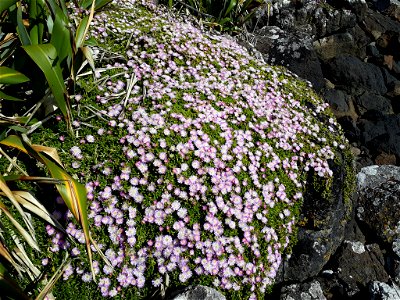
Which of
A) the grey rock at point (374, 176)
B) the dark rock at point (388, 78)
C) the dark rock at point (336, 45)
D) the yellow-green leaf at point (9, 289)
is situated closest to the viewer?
the yellow-green leaf at point (9, 289)

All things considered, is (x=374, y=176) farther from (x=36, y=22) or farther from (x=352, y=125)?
(x=36, y=22)

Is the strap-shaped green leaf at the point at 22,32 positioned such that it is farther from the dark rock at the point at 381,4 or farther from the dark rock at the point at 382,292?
the dark rock at the point at 381,4

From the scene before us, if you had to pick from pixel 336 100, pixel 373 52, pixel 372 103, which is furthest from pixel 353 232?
pixel 373 52

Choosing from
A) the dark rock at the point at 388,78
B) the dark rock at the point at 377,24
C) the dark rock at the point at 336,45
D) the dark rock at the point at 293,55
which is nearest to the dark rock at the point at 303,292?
the dark rock at the point at 293,55

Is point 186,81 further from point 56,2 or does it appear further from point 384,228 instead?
point 384,228

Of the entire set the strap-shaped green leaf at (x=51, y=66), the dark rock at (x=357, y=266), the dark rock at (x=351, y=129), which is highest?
the strap-shaped green leaf at (x=51, y=66)

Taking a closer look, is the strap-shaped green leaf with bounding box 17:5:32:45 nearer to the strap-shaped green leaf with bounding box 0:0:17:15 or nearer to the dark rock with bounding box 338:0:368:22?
the strap-shaped green leaf with bounding box 0:0:17:15
